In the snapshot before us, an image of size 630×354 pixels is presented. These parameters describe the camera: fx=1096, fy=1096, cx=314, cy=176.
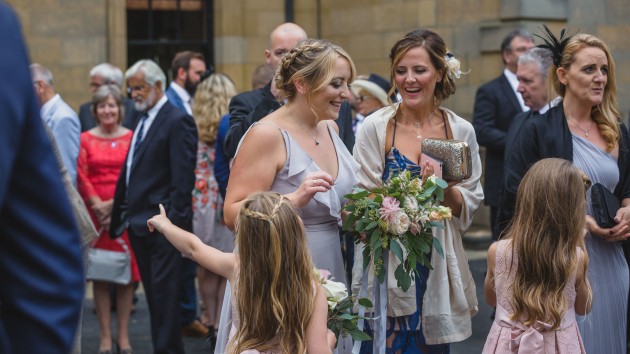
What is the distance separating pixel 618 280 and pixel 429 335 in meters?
1.20

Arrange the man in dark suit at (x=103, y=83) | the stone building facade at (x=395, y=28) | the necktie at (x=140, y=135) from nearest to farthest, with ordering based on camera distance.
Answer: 1. the necktie at (x=140, y=135)
2. the man in dark suit at (x=103, y=83)
3. the stone building facade at (x=395, y=28)

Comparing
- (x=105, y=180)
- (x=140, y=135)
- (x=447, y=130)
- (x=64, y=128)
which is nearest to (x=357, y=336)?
(x=447, y=130)

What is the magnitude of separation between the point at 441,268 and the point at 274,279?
5.36ft

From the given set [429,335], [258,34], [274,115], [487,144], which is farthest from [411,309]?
[258,34]

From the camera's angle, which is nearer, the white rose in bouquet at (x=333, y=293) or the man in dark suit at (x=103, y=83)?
the white rose in bouquet at (x=333, y=293)

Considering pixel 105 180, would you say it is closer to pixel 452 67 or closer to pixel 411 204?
pixel 452 67

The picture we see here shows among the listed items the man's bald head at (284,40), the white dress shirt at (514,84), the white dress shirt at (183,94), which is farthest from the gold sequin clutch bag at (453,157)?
the white dress shirt at (183,94)

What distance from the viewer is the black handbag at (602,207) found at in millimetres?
5938

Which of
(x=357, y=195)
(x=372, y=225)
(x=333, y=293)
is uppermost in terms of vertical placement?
(x=357, y=195)

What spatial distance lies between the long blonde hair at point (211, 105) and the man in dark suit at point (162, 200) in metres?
1.39

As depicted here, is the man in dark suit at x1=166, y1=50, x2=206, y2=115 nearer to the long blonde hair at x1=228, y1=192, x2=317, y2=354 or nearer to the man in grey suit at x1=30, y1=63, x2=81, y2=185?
the man in grey suit at x1=30, y1=63, x2=81, y2=185

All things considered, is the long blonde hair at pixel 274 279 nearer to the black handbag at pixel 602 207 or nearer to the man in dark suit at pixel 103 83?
the black handbag at pixel 602 207

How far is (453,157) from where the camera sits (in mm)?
5410

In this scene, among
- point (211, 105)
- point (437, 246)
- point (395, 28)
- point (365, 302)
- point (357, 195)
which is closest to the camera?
point (365, 302)
